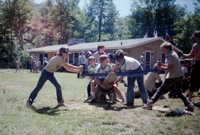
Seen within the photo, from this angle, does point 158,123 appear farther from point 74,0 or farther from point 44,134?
point 74,0

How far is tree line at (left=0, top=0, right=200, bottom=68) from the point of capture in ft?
144

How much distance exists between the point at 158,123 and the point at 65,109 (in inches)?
111

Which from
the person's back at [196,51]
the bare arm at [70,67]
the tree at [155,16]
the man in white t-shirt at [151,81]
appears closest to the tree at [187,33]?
the tree at [155,16]

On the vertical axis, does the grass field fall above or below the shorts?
below

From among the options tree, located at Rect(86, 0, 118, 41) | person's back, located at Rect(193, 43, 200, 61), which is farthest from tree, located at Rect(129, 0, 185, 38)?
person's back, located at Rect(193, 43, 200, 61)

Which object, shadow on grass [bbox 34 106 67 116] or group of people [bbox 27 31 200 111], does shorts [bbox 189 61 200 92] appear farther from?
shadow on grass [bbox 34 106 67 116]

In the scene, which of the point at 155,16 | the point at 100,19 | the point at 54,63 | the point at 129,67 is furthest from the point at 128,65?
the point at 100,19

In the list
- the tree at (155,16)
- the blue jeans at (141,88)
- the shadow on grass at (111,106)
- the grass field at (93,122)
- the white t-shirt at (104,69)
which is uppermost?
the tree at (155,16)

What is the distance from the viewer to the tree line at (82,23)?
144 feet

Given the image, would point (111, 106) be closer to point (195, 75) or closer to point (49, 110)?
point (49, 110)

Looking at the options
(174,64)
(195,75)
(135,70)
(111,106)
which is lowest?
(111,106)

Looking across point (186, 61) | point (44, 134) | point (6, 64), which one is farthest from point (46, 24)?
point (44, 134)

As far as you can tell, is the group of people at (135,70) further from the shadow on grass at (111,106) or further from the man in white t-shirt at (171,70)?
the shadow on grass at (111,106)

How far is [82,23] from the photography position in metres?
68.6
